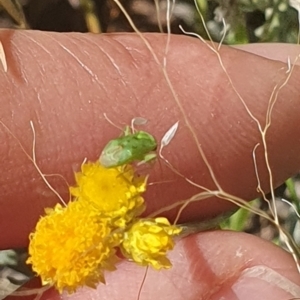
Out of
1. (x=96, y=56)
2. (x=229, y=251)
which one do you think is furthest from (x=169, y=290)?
(x=96, y=56)

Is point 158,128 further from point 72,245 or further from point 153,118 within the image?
point 72,245

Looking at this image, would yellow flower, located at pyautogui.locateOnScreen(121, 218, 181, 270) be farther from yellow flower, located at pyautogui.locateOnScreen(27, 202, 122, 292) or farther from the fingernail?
the fingernail

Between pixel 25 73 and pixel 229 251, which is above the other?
pixel 25 73

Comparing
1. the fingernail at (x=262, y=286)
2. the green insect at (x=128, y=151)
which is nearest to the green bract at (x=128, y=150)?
the green insect at (x=128, y=151)

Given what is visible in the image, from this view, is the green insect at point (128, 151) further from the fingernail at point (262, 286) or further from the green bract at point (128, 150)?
the fingernail at point (262, 286)

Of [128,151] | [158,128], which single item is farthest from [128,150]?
[158,128]

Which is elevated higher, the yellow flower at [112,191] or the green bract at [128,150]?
the green bract at [128,150]

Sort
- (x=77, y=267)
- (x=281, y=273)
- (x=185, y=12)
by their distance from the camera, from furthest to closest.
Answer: (x=185, y=12) < (x=281, y=273) < (x=77, y=267)

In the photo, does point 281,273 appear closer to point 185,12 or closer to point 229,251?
point 229,251
